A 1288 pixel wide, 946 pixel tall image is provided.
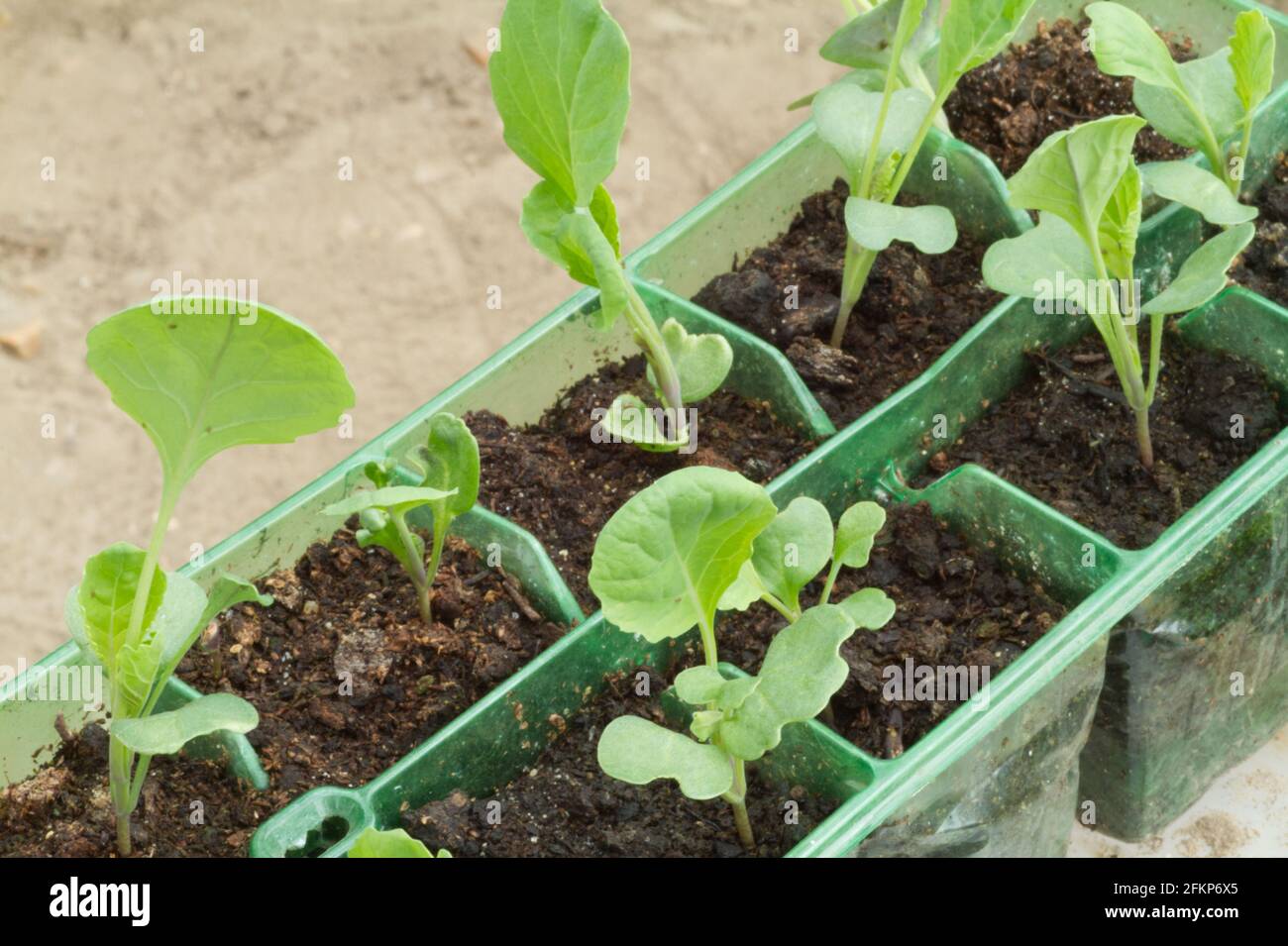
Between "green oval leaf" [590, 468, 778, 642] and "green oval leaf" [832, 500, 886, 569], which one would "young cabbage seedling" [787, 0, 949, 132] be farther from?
"green oval leaf" [590, 468, 778, 642]

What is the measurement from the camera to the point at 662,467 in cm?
132

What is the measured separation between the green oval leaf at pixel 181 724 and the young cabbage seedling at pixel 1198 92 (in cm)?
73

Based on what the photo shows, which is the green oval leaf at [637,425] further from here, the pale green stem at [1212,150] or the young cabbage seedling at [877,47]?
the pale green stem at [1212,150]

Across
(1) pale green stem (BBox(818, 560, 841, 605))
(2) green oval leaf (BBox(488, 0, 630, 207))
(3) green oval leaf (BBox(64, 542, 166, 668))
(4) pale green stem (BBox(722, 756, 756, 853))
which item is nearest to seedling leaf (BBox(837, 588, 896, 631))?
(1) pale green stem (BBox(818, 560, 841, 605))

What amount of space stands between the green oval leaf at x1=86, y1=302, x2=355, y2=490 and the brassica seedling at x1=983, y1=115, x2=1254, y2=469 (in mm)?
469

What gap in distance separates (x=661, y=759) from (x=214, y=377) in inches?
13.2

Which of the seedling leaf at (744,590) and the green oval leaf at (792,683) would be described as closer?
the green oval leaf at (792,683)

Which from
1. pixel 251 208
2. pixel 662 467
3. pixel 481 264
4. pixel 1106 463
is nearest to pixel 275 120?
pixel 251 208

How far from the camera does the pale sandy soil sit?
7.31 ft

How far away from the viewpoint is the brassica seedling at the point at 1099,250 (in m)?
1.08

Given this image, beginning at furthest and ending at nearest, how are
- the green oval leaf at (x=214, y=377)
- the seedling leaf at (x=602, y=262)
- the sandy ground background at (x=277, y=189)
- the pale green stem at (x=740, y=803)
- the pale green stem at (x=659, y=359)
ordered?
the sandy ground background at (x=277, y=189)
the pale green stem at (x=659, y=359)
the seedling leaf at (x=602, y=262)
the pale green stem at (x=740, y=803)
the green oval leaf at (x=214, y=377)

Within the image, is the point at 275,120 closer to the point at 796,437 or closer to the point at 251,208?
the point at 251,208

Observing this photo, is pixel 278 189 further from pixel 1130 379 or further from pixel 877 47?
pixel 1130 379

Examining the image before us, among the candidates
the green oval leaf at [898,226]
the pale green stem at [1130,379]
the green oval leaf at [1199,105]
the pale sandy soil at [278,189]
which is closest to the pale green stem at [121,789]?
the green oval leaf at [898,226]
